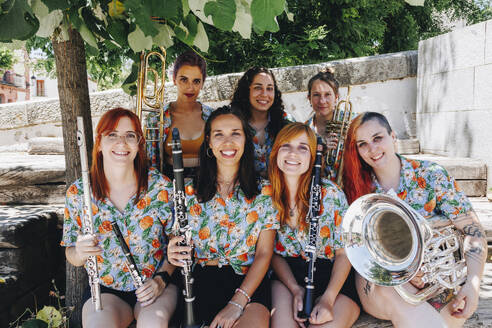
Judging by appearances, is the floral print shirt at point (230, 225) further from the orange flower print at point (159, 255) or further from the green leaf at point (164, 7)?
the green leaf at point (164, 7)

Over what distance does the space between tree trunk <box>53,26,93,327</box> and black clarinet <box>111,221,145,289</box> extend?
669mm

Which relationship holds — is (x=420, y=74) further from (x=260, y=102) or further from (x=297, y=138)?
(x=297, y=138)

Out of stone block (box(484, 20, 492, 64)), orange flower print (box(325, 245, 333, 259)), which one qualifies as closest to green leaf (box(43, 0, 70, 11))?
orange flower print (box(325, 245, 333, 259))

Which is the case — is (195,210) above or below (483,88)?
below

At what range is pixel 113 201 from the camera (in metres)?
1.94

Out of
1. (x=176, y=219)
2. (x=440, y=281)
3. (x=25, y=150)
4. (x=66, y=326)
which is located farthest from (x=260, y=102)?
(x=25, y=150)

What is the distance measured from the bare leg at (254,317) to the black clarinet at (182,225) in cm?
21

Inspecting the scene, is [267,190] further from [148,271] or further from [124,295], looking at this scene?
[124,295]

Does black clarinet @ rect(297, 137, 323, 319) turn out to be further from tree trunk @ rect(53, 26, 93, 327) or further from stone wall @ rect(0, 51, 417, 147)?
stone wall @ rect(0, 51, 417, 147)

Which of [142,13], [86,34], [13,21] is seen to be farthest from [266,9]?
[86,34]

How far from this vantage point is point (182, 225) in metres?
1.78

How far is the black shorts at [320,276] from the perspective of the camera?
1912 mm

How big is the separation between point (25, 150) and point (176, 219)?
137 inches

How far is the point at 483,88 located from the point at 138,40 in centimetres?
328
